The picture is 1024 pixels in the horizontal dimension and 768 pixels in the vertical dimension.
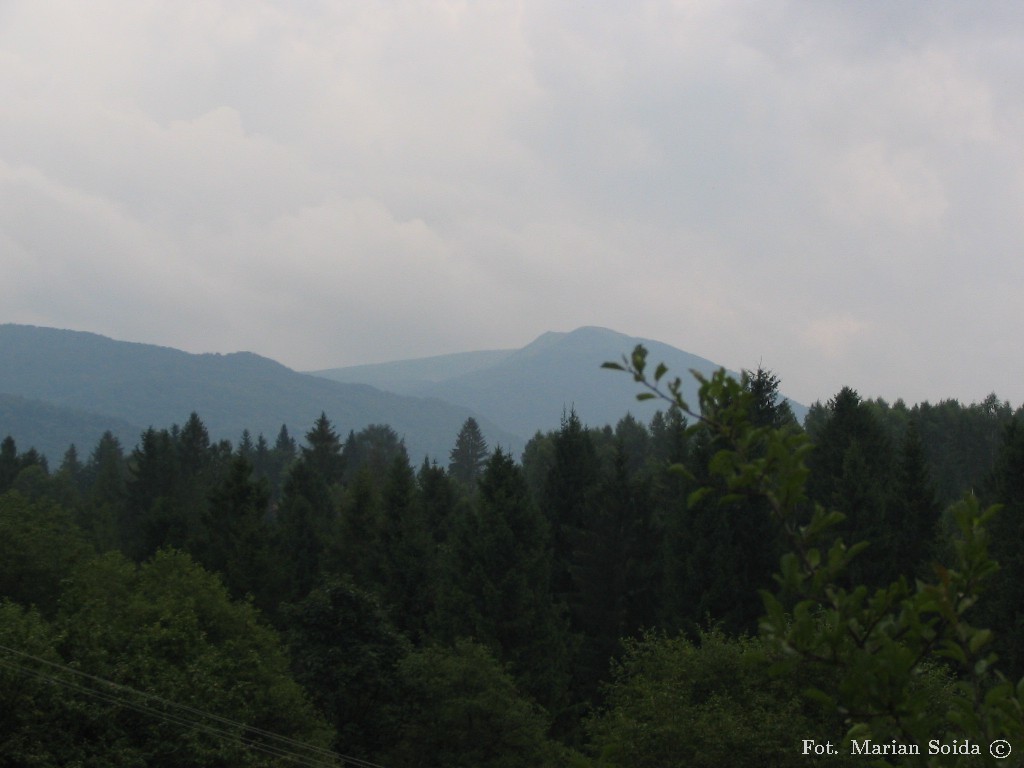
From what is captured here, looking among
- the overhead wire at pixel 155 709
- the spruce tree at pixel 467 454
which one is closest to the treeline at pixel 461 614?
the overhead wire at pixel 155 709

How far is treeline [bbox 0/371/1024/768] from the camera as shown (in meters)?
19.8

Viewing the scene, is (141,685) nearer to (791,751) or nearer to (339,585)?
(339,585)

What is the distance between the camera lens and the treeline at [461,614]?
1977cm

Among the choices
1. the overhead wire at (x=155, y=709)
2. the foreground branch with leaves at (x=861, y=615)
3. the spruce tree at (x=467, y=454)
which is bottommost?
the overhead wire at (x=155, y=709)

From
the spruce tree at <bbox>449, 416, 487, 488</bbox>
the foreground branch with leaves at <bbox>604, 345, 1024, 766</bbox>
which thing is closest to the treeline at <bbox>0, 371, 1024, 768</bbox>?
the foreground branch with leaves at <bbox>604, 345, 1024, 766</bbox>

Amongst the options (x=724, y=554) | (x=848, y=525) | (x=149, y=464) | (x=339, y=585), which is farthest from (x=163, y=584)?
(x=149, y=464)

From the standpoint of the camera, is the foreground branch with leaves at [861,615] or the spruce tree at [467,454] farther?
the spruce tree at [467,454]

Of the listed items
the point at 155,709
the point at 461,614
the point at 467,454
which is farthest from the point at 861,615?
the point at 467,454

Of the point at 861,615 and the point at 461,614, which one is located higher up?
the point at 861,615

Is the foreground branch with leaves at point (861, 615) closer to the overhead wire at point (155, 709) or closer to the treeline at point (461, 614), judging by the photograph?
the treeline at point (461, 614)

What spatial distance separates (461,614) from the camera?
1380 inches

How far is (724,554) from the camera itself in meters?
34.4

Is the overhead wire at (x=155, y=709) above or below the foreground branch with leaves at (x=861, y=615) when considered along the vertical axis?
below

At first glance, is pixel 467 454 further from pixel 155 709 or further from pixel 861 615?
pixel 861 615
